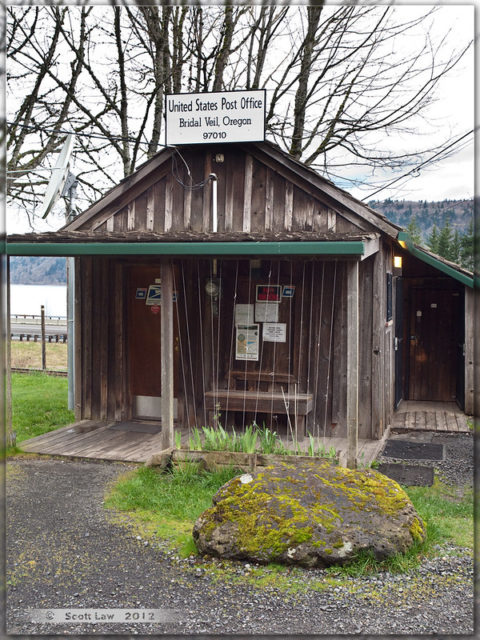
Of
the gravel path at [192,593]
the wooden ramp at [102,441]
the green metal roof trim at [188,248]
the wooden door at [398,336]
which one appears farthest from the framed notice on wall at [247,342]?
the gravel path at [192,593]

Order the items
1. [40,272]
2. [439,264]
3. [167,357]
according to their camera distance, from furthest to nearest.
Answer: [40,272] → [439,264] → [167,357]

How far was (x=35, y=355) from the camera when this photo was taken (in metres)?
22.0

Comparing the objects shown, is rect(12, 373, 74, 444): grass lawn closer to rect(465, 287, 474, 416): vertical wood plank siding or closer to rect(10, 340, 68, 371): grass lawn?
rect(10, 340, 68, 371): grass lawn

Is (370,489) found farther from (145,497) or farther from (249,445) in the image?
(145,497)

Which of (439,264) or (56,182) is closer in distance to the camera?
(56,182)

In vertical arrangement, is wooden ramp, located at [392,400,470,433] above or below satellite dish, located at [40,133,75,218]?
below

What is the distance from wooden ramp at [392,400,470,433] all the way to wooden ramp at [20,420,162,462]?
3854 mm

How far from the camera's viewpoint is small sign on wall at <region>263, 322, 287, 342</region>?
9.65 metres

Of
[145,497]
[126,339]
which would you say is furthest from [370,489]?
[126,339]

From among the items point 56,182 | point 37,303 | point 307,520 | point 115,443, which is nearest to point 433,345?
point 115,443

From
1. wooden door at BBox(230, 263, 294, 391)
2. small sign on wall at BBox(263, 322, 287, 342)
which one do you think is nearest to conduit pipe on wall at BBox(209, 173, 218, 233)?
wooden door at BBox(230, 263, 294, 391)

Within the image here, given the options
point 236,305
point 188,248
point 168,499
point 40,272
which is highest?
point 40,272

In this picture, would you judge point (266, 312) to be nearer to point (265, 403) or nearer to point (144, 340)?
point (265, 403)

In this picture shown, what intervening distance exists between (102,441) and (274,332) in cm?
279
